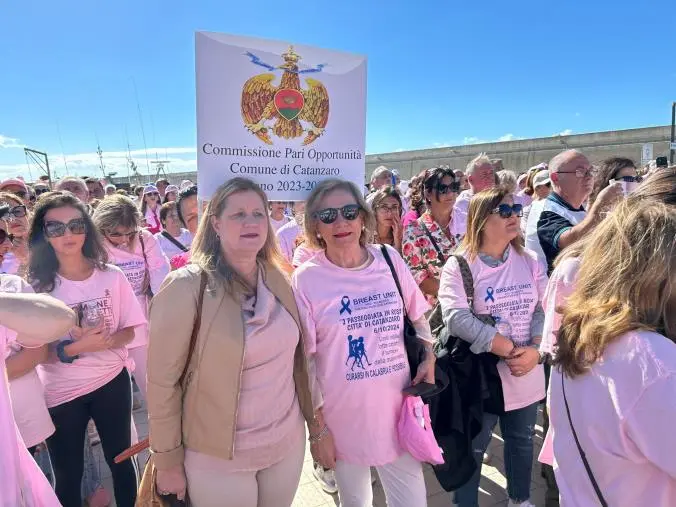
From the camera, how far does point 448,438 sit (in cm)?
237

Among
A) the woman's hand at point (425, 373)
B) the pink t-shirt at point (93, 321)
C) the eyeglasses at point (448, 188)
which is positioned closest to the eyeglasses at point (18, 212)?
the pink t-shirt at point (93, 321)

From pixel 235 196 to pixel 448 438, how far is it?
1718mm

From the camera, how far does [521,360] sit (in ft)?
7.69

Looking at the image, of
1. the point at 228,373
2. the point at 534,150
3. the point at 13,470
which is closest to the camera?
Answer: the point at 13,470

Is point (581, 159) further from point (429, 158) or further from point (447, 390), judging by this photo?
point (429, 158)

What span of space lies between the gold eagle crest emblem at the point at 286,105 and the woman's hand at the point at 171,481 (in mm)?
1574

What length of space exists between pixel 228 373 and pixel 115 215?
7.57ft

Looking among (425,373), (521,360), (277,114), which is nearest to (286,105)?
(277,114)

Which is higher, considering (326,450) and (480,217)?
(480,217)

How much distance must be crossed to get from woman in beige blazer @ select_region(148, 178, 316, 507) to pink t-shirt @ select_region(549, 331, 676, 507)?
1.09 meters

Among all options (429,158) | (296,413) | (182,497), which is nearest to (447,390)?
(296,413)

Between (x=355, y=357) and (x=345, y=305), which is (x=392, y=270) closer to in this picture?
(x=345, y=305)

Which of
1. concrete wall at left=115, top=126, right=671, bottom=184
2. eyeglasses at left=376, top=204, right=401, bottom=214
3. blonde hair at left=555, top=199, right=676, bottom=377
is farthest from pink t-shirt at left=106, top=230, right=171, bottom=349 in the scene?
concrete wall at left=115, top=126, right=671, bottom=184

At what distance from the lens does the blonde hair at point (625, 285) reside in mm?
1126
